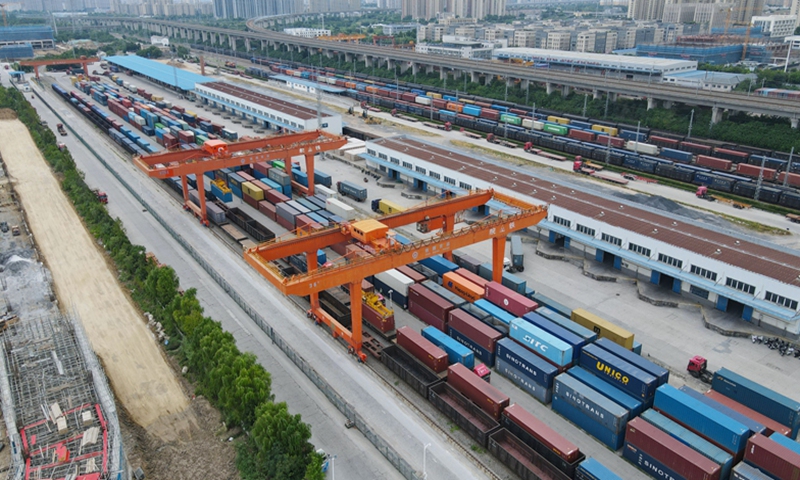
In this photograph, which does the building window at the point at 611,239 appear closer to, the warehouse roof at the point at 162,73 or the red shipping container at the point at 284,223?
Result: the red shipping container at the point at 284,223

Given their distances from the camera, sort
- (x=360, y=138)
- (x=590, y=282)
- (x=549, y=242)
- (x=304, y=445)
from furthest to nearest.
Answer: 1. (x=360, y=138)
2. (x=549, y=242)
3. (x=590, y=282)
4. (x=304, y=445)

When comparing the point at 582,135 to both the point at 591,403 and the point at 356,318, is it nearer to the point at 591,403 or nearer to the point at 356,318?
the point at 356,318

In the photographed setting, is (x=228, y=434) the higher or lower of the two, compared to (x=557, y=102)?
lower

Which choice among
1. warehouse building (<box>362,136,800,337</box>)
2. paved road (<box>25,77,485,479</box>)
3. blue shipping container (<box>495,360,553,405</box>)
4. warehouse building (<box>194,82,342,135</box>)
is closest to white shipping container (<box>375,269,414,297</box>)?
paved road (<box>25,77,485,479</box>)

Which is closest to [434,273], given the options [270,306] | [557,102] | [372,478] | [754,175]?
[270,306]

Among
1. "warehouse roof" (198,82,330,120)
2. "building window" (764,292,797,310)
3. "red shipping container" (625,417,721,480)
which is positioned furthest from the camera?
"warehouse roof" (198,82,330,120)

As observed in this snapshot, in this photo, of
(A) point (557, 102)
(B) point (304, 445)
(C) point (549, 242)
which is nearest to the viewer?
(B) point (304, 445)

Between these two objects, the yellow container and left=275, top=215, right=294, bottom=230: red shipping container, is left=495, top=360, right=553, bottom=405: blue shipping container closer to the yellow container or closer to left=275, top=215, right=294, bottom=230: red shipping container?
the yellow container

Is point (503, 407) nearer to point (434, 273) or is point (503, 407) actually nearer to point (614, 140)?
point (434, 273)
